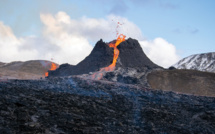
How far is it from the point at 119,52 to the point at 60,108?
2245 cm

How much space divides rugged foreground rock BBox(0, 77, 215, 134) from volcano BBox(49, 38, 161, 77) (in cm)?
1338

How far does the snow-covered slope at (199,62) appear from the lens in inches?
2372

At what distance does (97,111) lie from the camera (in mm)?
12945

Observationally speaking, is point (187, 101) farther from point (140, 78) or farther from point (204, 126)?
point (140, 78)

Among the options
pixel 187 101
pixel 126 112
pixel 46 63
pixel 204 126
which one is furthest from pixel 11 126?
pixel 46 63

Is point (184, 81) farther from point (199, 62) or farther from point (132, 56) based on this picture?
→ point (199, 62)

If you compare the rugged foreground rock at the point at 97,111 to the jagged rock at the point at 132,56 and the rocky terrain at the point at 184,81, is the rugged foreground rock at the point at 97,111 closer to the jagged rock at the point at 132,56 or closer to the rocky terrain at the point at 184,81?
the rocky terrain at the point at 184,81

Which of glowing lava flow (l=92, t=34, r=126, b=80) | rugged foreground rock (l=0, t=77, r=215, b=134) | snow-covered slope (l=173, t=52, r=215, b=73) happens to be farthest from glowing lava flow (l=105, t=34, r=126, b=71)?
snow-covered slope (l=173, t=52, r=215, b=73)

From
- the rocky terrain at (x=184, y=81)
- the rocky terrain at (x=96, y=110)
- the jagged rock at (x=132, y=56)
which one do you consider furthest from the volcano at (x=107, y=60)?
the rocky terrain at (x=96, y=110)

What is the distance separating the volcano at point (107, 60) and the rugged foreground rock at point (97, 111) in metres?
13.4

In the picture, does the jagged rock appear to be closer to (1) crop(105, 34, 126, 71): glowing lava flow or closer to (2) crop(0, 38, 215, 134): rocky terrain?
(1) crop(105, 34, 126, 71): glowing lava flow

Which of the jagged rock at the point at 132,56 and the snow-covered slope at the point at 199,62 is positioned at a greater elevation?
the snow-covered slope at the point at 199,62

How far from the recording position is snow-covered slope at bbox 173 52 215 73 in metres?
60.2

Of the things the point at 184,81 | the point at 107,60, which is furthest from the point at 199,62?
the point at 107,60
